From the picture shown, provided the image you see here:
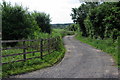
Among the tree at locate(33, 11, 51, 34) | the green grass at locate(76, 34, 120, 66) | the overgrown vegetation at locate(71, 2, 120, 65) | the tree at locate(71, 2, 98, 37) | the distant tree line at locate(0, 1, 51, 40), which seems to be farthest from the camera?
the tree at locate(71, 2, 98, 37)

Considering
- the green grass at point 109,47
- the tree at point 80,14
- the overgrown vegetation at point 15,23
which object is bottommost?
the green grass at point 109,47

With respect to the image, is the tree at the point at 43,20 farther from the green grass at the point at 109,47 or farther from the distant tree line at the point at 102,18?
the green grass at the point at 109,47

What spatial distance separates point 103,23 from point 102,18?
6286 mm

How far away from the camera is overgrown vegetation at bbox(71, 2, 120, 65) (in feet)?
67.8

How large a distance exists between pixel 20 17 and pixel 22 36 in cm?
254

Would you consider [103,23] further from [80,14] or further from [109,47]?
[80,14]

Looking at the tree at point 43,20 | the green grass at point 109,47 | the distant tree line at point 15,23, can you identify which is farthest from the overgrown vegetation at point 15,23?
the tree at point 43,20

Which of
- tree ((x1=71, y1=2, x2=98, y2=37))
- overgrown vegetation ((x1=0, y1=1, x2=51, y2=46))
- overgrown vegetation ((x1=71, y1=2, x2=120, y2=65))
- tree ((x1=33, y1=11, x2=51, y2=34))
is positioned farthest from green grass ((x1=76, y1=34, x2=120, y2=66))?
tree ((x1=71, y1=2, x2=98, y2=37))

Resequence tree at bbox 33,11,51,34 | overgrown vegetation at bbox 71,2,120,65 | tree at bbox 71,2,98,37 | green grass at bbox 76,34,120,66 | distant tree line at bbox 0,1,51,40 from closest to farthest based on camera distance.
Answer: green grass at bbox 76,34,120,66, overgrown vegetation at bbox 71,2,120,65, distant tree line at bbox 0,1,51,40, tree at bbox 33,11,51,34, tree at bbox 71,2,98,37

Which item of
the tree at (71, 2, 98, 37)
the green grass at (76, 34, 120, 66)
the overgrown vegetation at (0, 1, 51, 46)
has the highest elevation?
the tree at (71, 2, 98, 37)

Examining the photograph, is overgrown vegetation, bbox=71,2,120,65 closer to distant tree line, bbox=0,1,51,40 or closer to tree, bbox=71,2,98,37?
tree, bbox=71,2,98,37

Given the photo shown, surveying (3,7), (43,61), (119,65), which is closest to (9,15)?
(3,7)

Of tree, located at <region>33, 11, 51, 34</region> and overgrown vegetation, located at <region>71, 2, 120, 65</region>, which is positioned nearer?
overgrown vegetation, located at <region>71, 2, 120, 65</region>

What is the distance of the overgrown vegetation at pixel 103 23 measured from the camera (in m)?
20.7
